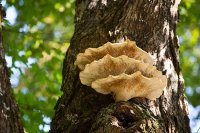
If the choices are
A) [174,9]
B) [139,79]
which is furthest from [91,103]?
[174,9]

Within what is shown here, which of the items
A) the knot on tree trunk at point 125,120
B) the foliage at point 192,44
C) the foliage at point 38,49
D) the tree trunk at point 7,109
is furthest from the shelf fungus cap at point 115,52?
the foliage at point 192,44

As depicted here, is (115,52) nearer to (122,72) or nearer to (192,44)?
(122,72)

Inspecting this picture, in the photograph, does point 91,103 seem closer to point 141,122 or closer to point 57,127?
point 57,127

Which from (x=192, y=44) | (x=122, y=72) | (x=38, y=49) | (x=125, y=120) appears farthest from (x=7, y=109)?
(x=192, y=44)

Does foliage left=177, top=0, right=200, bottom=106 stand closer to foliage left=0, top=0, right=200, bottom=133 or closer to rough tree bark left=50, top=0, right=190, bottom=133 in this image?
foliage left=0, top=0, right=200, bottom=133

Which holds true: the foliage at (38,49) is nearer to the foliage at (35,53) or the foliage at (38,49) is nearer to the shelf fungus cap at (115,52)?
the foliage at (35,53)
